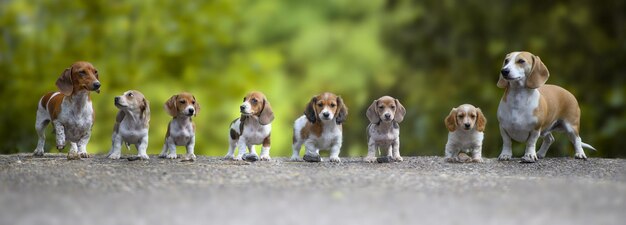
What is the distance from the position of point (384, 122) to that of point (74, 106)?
112 inches

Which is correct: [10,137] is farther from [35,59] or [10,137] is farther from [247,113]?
[247,113]

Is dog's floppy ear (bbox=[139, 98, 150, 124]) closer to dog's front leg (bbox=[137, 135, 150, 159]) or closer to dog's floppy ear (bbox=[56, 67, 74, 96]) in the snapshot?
dog's front leg (bbox=[137, 135, 150, 159])

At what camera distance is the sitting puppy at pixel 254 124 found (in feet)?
26.7

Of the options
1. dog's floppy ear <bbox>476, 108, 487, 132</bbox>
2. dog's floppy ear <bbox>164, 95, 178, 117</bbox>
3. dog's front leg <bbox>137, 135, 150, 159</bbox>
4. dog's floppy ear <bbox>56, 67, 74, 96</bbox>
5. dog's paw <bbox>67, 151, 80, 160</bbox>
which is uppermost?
dog's floppy ear <bbox>56, 67, 74, 96</bbox>

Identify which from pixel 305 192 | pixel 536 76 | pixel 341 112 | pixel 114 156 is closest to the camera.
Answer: pixel 305 192

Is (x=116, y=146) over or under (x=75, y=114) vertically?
under

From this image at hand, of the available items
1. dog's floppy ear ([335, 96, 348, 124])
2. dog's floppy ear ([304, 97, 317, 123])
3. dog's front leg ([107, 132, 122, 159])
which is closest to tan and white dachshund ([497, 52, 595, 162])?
dog's floppy ear ([335, 96, 348, 124])

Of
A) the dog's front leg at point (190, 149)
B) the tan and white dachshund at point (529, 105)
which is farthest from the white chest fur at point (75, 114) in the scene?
the tan and white dachshund at point (529, 105)

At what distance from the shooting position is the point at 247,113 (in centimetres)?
807

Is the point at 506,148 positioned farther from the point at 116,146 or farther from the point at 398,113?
the point at 116,146

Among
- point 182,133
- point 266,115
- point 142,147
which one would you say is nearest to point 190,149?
point 182,133

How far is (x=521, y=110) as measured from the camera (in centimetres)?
828

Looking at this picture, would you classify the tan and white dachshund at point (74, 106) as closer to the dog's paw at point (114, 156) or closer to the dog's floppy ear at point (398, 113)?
the dog's paw at point (114, 156)

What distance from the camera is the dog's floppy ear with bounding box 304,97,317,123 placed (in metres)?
8.11
